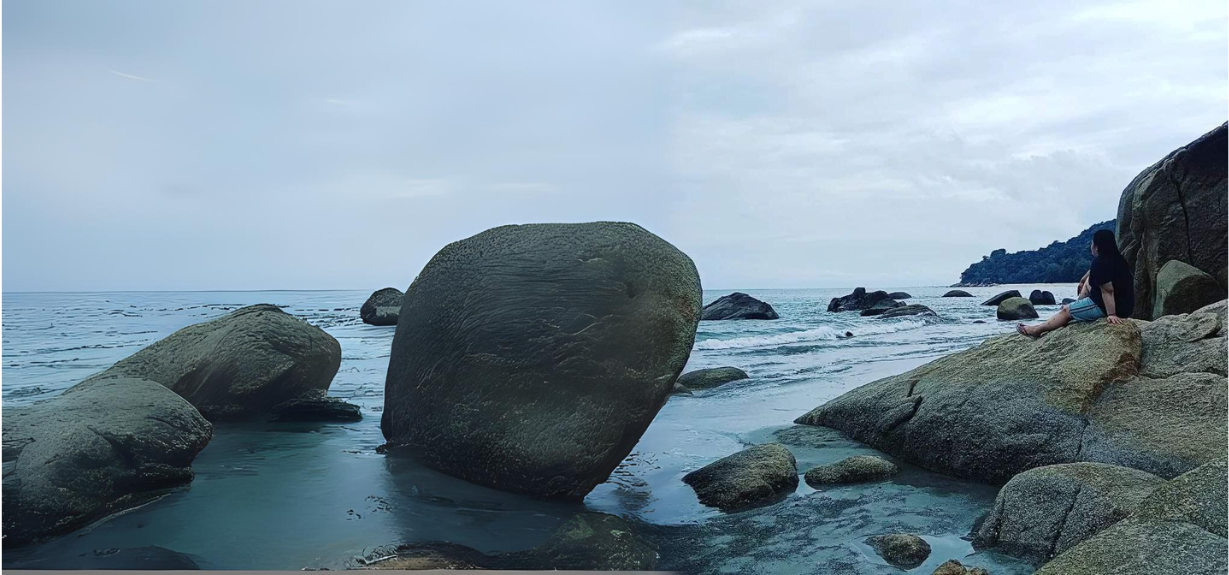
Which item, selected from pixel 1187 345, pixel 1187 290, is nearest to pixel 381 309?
pixel 1187 290

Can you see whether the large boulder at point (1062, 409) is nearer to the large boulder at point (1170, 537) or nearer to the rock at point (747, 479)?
the rock at point (747, 479)

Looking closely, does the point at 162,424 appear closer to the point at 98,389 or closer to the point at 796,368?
the point at 98,389

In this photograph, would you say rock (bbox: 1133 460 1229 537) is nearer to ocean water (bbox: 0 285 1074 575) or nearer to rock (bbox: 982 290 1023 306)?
ocean water (bbox: 0 285 1074 575)

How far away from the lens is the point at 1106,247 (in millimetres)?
4902

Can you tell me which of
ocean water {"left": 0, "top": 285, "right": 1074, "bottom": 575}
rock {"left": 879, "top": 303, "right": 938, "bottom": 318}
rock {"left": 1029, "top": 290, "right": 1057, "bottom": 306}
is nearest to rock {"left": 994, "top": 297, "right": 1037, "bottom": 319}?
rock {"left": 1029, "top": 290, "right": 1057, "bottom": 306}

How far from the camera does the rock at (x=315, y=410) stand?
19.5 feet

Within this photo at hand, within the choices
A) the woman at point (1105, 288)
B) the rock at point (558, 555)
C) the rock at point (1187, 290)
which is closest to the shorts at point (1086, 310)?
Answer: the woman at point (1105, 288)

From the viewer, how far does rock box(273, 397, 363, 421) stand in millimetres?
5949

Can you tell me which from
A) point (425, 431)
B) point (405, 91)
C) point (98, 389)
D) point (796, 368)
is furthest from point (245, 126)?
point (796, 368)

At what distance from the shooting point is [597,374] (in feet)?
13.3

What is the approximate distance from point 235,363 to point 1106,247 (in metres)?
6.27

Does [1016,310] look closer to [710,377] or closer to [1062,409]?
[710,377]

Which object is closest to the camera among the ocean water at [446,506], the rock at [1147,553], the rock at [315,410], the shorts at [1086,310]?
the rock at [1147,553]

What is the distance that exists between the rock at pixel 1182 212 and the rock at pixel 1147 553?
224 inches
